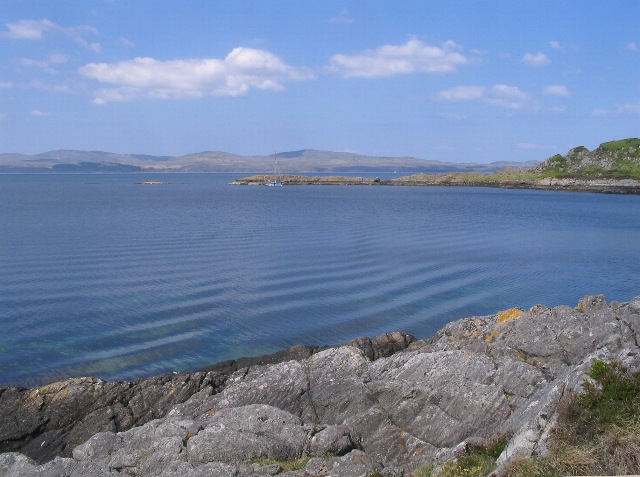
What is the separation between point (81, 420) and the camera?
15.0 meters

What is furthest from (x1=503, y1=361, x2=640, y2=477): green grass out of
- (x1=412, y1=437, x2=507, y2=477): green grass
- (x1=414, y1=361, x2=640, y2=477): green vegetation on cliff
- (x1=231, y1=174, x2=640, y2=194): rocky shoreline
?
(x1=231, y1=174, x2=640, y2=194): rocky shoreline

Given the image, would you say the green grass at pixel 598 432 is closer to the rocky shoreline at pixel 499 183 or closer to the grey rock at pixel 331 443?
the grey rock at pixel 331 443

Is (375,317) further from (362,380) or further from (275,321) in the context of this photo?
(362,380)

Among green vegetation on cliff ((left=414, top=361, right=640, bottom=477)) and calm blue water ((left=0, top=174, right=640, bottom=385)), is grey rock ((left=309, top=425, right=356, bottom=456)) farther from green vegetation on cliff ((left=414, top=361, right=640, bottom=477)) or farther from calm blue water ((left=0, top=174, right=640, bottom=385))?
calm blue water ((left=0, top=174, right=640, bottom=385))

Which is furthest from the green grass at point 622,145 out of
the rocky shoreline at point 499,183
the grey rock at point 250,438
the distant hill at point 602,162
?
the grey rock at point 250,438

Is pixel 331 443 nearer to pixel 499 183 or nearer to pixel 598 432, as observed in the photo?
pixel 598 432

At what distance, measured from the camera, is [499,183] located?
14250cm

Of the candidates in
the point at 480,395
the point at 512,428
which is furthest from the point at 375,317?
the point at 512,428

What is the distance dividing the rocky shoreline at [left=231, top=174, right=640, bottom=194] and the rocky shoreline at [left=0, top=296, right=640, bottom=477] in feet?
359

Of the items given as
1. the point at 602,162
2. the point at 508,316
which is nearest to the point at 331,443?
the point at 508,316

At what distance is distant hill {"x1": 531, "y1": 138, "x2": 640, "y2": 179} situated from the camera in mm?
123463

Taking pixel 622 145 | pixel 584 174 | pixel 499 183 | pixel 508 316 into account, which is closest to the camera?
pixel 508 316

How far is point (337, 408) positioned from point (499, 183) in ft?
450

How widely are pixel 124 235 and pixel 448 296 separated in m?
31.4
